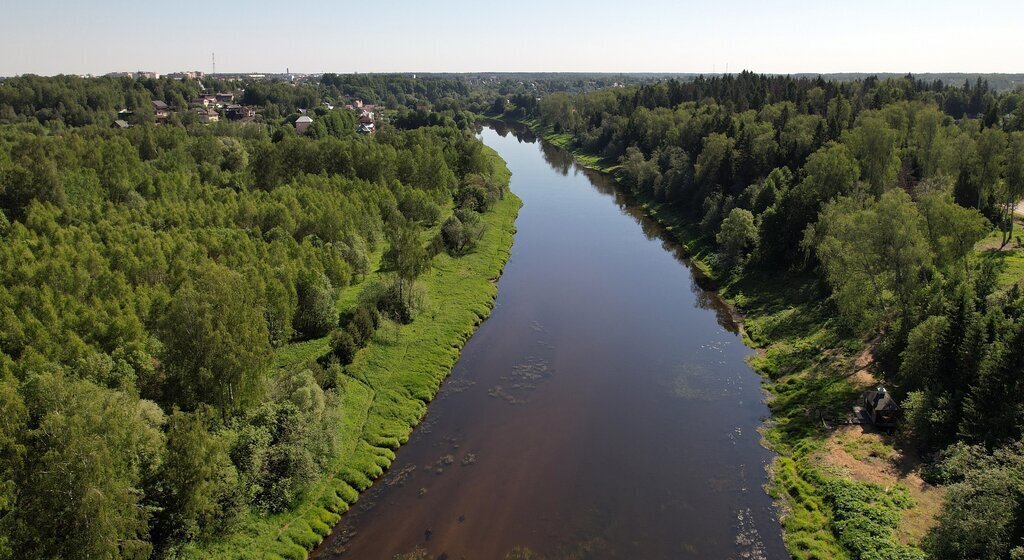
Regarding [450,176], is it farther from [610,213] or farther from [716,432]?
[716,432]

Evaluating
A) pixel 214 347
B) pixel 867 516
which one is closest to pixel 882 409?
pixel 867 516

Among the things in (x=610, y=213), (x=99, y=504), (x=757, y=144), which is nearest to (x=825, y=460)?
(x=99, y=504)

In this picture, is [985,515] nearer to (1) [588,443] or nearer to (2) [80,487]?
(1) [588,443]

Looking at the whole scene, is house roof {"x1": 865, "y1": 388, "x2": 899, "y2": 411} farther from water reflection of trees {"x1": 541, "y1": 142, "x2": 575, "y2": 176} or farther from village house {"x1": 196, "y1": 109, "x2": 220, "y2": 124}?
village house {"x1": 196, "y1": 109, "x2": 220, "y2": 124}

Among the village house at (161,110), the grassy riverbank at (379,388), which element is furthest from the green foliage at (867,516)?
the village house at (161,110)

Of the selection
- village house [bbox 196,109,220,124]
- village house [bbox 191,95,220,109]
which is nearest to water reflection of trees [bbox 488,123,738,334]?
village house [bbox 196,109,220,124]

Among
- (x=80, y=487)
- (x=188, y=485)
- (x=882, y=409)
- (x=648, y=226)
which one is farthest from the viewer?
(x=648, y=226)

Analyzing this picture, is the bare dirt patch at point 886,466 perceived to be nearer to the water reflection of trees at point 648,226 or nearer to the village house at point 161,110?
the water reflection of trees at point 648,226
